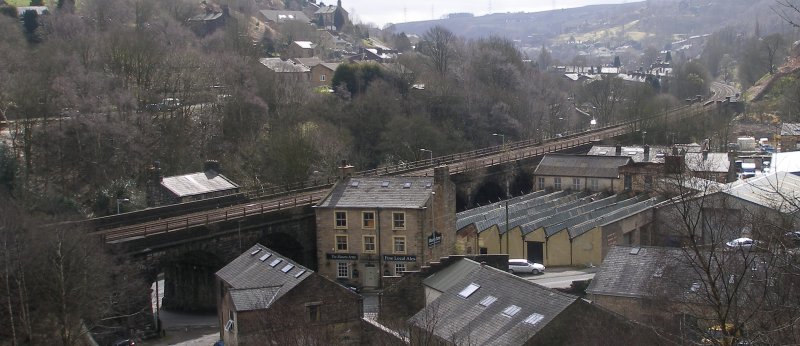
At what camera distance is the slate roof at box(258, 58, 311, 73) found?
252ft

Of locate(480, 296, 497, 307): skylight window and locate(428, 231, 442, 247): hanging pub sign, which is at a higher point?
locate(480, 296, 497, 307): skylight window

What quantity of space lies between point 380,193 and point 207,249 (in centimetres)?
688

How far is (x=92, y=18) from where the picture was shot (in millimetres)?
77562

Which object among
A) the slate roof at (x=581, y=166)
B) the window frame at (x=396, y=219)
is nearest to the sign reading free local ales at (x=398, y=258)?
the window frame at (x=396, y=219)

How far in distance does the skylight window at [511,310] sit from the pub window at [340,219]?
1532cm

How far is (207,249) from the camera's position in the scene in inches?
1364

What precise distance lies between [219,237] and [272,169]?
1449cm

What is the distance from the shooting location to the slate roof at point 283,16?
123 meters

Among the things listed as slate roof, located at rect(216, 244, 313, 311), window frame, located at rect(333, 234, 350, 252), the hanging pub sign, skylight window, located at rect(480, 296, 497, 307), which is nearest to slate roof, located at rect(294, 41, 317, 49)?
window frame, located at rect(333, 234, 350, 252)

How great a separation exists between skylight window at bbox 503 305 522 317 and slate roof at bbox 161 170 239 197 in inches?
895

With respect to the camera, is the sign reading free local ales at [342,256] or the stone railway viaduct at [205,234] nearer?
the stone railway viaduct at [205,234]

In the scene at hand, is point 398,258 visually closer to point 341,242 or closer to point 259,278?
point 341,242

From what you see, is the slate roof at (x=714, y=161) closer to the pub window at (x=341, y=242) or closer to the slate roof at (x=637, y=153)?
the slate roof at (x=637, y=153)

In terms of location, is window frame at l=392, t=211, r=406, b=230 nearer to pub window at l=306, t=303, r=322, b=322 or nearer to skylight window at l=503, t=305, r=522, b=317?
pub window at l=306, t=303, r=322, b=322
